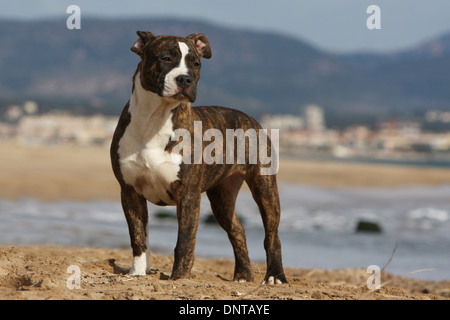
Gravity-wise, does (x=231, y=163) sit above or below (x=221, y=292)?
above

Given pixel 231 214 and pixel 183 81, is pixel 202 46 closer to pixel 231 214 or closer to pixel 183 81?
pixel 183 81

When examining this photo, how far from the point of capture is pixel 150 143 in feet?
20.6

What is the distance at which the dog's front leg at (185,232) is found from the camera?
6.45 metres

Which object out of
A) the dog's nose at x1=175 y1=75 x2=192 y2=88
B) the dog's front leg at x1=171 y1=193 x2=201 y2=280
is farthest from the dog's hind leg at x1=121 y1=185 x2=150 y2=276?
the dog's nose at x1=175 y1=75 x2=192 y2=88

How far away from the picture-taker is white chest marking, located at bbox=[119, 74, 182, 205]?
6266 mm

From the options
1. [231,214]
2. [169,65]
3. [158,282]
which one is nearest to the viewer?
[169,65]

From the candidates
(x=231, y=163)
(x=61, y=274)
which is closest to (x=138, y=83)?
(x=231, y=163)

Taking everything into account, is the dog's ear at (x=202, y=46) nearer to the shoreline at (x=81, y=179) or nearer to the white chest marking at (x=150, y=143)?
the white chest marking at (x=150, y=143)

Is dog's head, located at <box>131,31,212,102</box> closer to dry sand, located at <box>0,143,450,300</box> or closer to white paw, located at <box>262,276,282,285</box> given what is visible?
dry sand, located at <box>0,143,450,300</box>

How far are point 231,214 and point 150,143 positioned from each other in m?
1.74

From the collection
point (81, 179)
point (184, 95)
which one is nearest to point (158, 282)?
point (184, 95)

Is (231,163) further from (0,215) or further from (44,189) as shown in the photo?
(44,189)

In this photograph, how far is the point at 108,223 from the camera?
16609mm

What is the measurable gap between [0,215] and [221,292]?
11761mm
